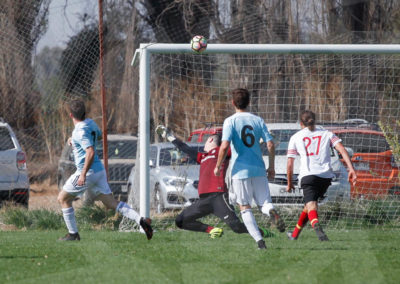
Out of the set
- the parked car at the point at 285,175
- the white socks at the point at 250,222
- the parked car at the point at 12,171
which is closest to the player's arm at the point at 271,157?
the white socks at the point at 250,222

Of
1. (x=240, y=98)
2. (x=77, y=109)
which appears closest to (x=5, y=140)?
(x=77, y=109)

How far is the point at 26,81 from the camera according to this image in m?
22.0

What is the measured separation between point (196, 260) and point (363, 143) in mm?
5594

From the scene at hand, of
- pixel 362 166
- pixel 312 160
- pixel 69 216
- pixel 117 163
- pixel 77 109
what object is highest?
pixel 77 109

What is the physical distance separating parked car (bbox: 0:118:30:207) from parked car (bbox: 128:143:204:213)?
2.12m

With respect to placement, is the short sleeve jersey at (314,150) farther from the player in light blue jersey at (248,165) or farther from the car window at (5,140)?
the car window at (5,140)

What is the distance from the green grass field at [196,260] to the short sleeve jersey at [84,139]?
3.13 ft

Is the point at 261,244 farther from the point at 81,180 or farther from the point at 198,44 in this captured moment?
the point at 198,44

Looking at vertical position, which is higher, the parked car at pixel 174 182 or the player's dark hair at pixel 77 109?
the player's dark hair at pixel 77 109

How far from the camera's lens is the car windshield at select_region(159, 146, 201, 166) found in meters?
12.3

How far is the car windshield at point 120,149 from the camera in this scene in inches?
627

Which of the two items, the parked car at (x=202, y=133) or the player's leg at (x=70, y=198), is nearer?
the player's leg at (x=70, y=198)

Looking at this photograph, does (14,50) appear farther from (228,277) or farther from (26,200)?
(228,277)

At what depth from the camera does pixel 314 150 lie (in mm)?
8641
